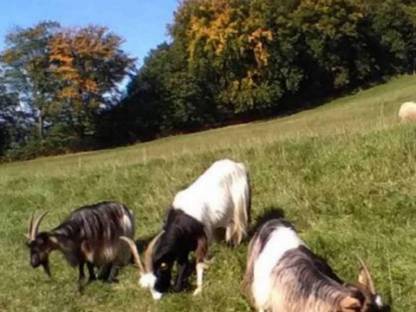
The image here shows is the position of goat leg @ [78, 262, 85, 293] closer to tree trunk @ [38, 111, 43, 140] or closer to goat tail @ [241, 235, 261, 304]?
goat tail @ [241, 235, 261, 304]

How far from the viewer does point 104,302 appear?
9211mm

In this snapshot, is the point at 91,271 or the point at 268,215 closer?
the point at 91,271

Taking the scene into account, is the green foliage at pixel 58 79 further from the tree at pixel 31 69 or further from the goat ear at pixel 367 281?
the goat ear at pixel 367 281

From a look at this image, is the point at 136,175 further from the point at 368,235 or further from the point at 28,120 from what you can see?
the point at 28,120

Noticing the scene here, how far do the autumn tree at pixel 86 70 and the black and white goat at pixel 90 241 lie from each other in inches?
1877

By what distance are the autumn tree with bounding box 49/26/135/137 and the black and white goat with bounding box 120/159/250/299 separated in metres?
48.2

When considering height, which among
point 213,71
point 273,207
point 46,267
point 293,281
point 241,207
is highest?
point 213,71

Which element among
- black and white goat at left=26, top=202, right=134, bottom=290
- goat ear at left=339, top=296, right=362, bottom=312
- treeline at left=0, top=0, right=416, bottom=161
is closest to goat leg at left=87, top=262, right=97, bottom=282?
black and white goat at left=26, top=202, right=134, bottom=290

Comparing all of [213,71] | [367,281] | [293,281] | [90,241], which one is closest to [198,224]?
[90,241]

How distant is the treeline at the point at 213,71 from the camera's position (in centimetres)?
5838

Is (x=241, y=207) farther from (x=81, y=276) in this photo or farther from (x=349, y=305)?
(x=349, y=305)

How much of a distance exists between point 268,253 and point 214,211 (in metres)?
2.43

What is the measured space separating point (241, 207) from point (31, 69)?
52939 mm

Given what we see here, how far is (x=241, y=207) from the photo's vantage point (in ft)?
33.9
